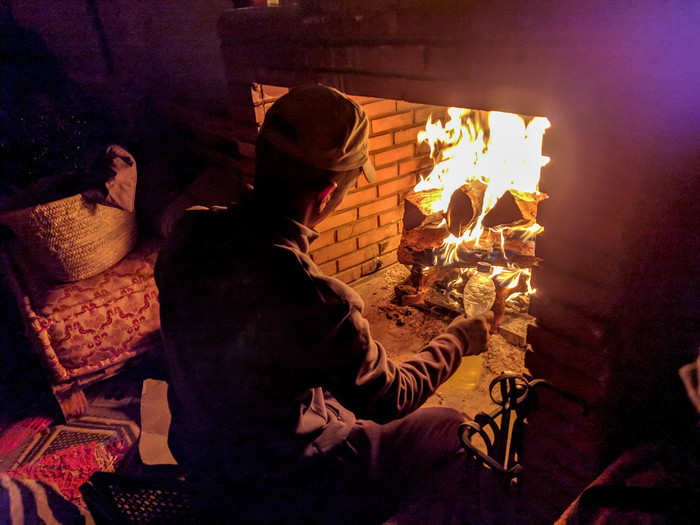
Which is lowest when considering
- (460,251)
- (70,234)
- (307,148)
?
(460,251)

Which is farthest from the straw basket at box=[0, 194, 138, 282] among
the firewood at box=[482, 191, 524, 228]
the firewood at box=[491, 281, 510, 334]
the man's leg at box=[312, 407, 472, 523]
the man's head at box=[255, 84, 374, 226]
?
the firewood at box=[491, 281, 510, 334]

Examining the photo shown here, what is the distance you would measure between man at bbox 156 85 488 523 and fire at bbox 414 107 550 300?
1.54 meters

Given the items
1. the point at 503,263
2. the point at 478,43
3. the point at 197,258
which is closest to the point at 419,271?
the point at 503,263


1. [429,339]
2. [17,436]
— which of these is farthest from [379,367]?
[17,436]

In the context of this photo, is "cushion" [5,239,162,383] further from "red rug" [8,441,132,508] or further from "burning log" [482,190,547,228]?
"burning log" [482,190,547,228]

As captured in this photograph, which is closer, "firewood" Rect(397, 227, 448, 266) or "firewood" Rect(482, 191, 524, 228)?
"firewood" Rect(482, 191, 524, 228)

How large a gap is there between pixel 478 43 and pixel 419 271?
2.19m

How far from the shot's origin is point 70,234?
3.24 metres

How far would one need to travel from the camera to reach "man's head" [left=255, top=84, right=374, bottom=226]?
1.45 m

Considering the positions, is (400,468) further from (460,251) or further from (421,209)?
(421,209)

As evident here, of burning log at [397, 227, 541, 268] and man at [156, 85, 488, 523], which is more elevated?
man at [156, 85, 488, 523]

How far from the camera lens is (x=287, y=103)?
4.95 feet

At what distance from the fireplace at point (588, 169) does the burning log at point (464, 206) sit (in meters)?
1.22

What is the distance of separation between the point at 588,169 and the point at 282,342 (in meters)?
1.12
